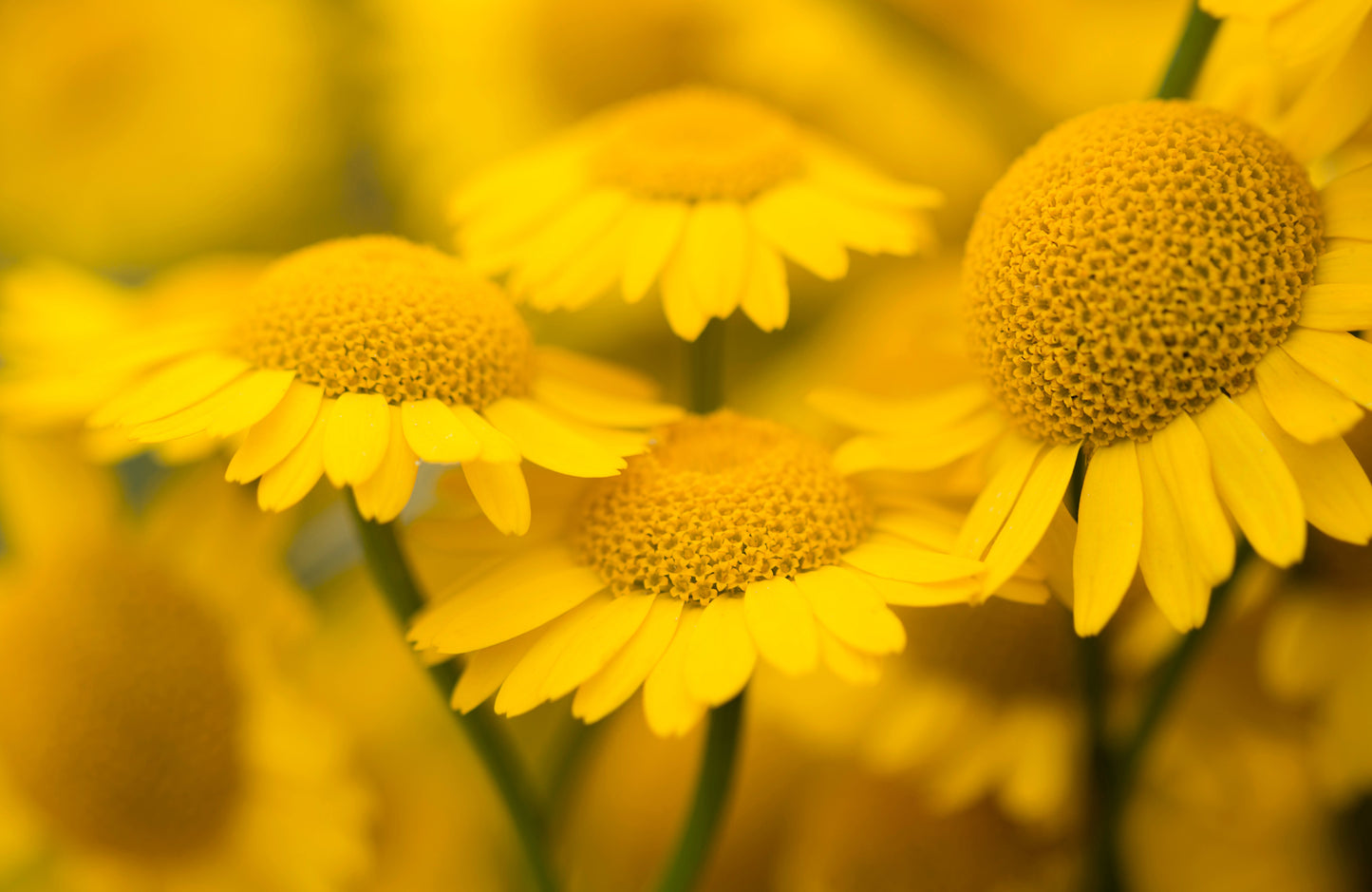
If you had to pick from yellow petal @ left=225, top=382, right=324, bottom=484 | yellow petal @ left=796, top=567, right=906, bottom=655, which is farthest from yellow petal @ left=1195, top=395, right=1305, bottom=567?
yellow petal @ left=225, top=382, right=324, bottom=484

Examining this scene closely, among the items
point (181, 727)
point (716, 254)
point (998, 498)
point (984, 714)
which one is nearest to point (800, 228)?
point (716, 254)

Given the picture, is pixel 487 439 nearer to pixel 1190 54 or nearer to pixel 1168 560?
pixel 1168 560

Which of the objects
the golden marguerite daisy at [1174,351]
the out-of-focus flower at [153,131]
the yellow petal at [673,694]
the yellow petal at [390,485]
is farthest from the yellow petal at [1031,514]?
the out-of-focus flower at [153,131]

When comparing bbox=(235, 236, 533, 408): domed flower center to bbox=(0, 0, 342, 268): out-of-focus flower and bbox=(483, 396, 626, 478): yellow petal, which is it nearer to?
bbox=(483, 396, 626, 478): yellow petal

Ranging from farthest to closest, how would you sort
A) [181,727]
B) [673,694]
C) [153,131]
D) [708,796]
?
[153,131] → [181,727] → [708,796] → [673,694]

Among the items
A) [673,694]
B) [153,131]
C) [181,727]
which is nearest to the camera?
[673,694]

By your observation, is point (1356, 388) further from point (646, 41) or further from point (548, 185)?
point (646, 41)
